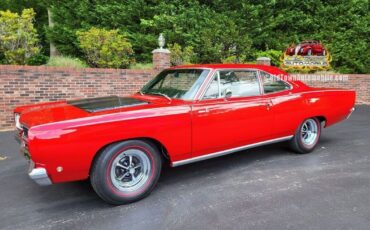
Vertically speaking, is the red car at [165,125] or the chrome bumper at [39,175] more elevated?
the red car at [165,125]

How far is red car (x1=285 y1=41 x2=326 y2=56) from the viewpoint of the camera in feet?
41.6

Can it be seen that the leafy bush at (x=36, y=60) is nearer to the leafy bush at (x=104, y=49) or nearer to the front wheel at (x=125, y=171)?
the leafy bush at (x=104, y=49)

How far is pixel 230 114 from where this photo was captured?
3904 mm

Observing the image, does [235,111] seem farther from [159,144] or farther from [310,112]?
[310,112]

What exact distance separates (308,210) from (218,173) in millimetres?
1352

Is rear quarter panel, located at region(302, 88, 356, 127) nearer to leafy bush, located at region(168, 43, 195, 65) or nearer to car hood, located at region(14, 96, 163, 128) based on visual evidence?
car hood, located at region(14, 96, 163, 128)

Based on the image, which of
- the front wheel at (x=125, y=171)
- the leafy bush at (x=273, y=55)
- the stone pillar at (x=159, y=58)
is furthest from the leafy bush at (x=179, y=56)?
the front wheel at (x=125, y=171)

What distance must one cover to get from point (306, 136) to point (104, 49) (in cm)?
589

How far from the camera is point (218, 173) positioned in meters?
4.13

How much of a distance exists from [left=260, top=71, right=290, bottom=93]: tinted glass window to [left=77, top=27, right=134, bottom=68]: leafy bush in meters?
5.16

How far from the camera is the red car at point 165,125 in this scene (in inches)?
113

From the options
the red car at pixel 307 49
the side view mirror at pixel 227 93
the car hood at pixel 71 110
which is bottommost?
the car hood at pixel 71 110

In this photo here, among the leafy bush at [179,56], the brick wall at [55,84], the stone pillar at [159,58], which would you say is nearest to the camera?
the brick wall at [55,84]

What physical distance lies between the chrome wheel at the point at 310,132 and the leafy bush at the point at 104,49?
556 centimetres
